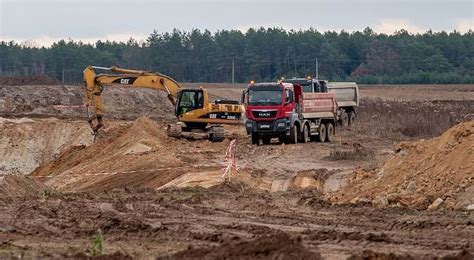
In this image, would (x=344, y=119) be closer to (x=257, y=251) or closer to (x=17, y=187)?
(x=17, y=187)

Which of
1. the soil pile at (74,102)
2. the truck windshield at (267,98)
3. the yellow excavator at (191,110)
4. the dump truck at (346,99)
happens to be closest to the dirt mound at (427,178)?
the truck windshield at (267,98)

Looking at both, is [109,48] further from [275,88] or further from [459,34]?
[275,88]

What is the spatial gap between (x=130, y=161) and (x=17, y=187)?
815 cm

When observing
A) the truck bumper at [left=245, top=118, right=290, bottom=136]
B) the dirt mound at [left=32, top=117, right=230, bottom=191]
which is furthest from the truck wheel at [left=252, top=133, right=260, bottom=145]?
the dirt mound at [left=32, top=117, right=230, bottom=191]

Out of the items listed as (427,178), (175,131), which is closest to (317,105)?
(175,131)

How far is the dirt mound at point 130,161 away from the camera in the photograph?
27.6m

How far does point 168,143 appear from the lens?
37656 millimetres

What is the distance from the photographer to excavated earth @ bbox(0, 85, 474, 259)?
42.8ft

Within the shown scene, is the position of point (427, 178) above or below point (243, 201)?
above

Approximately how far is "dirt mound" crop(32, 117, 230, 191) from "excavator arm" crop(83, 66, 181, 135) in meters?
1.36

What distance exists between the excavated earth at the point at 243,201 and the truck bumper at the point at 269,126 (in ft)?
2.16

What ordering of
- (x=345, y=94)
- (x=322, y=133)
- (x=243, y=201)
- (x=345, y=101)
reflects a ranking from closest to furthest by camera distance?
(x=243, y=201) → (x=322, y=133) → (x=345, y=101) → (x=345, y=94)

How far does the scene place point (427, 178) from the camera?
20000mm

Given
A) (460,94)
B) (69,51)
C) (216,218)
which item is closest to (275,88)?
(216,218)
